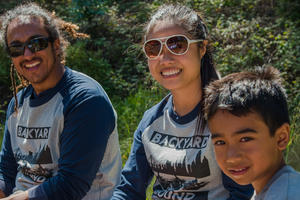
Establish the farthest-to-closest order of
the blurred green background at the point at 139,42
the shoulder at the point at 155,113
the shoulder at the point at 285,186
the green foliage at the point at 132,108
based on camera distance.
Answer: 1. the blurred green background at the point at 139,42
2. the green foliage at the point at 132,108
3. the shoulder at the point at 155,113
4. the shoulder at the point at 285,186

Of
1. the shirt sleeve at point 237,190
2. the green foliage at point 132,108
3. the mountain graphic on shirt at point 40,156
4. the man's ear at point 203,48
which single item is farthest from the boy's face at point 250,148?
the green foliage at point 132,108

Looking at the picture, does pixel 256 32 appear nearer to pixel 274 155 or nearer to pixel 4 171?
pixel 4 171

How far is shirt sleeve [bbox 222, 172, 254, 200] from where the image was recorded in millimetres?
2236

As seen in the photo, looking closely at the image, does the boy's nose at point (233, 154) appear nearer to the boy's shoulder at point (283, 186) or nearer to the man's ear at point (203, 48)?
the boy's shoulder at point (283, 186)

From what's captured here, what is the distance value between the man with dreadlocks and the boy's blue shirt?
0.79ft

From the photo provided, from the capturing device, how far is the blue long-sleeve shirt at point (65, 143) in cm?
263

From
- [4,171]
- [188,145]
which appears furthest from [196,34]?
[4,171]

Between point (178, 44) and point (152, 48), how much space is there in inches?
6.1

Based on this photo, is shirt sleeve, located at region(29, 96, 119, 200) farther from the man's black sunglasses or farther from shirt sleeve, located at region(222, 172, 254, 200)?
shirt sleeve, located at region(222, 172, 254, 200)

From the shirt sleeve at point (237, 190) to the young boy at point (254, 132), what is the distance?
25 centimetres

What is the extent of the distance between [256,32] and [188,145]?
13.4 feet

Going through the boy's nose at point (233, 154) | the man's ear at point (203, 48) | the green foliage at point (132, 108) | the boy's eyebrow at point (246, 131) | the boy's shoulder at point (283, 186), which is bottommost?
the green foliage at point (132, 108)

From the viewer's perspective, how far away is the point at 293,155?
13.3 feet

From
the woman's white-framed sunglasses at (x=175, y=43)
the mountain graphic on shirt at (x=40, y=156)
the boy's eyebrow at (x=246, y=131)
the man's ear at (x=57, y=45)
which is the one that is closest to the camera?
the boy's eyebrow at (x=246, y=131)
